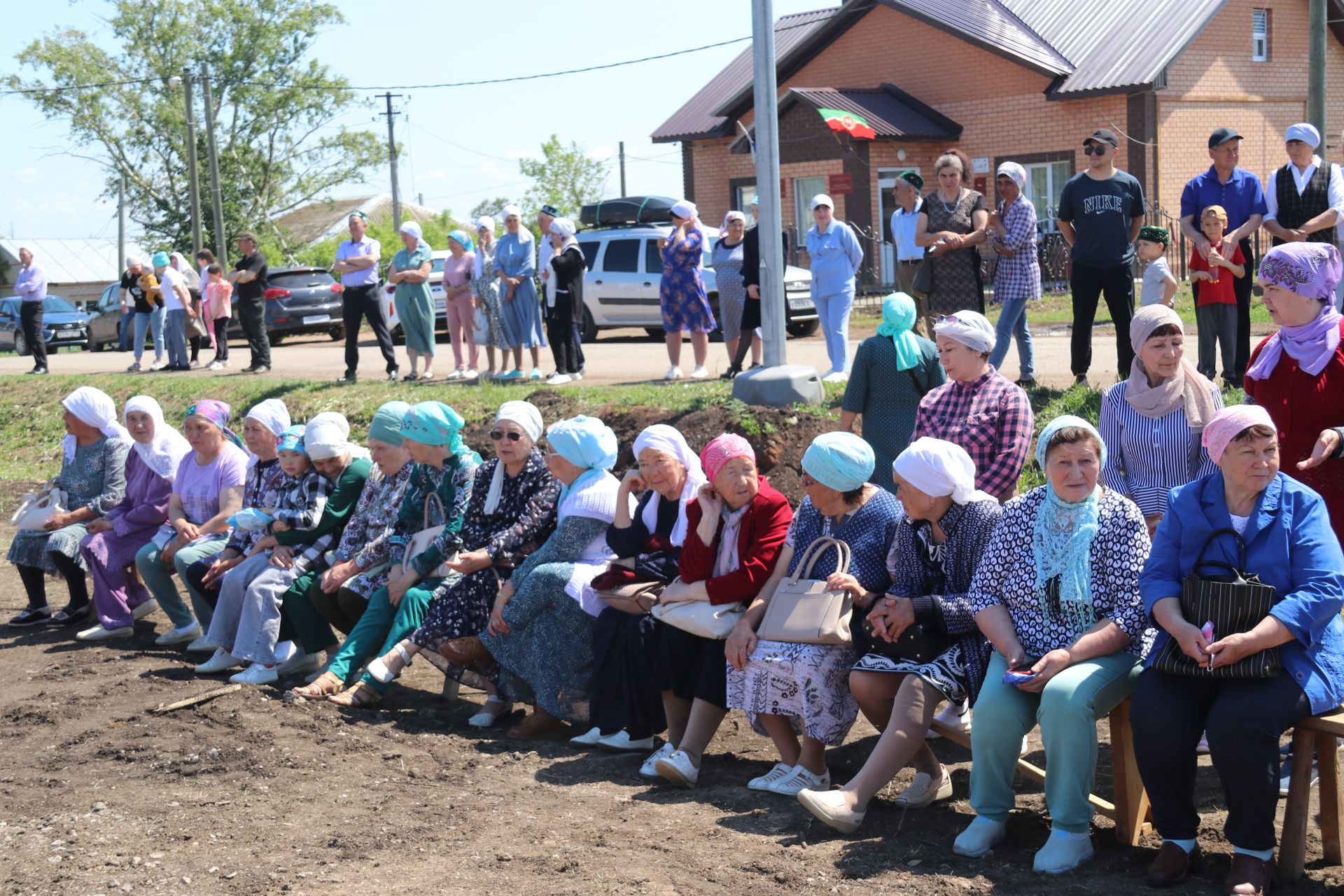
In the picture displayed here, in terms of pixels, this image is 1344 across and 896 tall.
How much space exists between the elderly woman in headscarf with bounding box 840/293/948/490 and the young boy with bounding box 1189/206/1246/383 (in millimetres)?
3160

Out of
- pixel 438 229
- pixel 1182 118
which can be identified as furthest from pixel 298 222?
pixel 1182 118

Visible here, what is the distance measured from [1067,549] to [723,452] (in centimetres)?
156

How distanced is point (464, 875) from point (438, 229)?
41265 millimetres

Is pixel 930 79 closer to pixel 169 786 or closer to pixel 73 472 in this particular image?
pixel 73 472

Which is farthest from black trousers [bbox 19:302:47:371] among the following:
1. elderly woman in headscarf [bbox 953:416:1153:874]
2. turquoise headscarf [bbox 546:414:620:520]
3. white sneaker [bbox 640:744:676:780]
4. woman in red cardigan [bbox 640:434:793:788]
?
elderly woman in headscarf [bbox 953:416:1153:874]

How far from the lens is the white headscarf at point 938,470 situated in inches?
207

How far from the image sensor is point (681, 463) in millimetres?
6352

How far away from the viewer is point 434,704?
23.9 feet

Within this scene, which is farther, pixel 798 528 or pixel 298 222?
pixel 298 222

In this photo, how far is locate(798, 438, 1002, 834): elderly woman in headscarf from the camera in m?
5.14

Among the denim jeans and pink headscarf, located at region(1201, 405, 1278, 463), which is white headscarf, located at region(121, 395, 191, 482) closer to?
the denim jeans

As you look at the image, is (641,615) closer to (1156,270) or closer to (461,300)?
(1156,270)

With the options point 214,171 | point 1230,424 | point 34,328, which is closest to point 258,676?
point 1230,424

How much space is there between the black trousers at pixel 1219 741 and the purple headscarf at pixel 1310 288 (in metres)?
1.53
